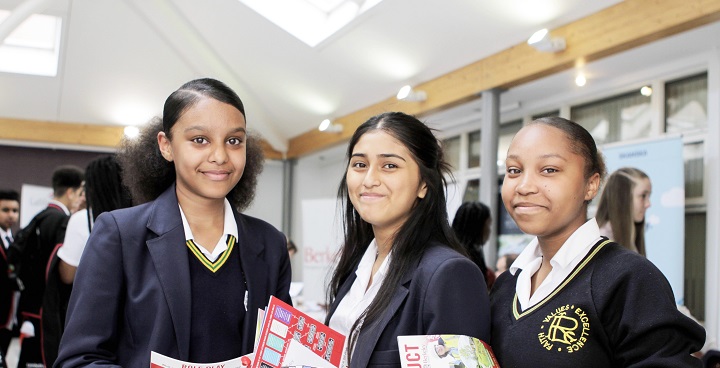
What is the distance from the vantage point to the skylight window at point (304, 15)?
8.54 metres

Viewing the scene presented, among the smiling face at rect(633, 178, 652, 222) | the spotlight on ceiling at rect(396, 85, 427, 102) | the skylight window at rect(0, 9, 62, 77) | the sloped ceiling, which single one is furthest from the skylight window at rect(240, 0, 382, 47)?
the smiling face at rect(633, 178, 652, 222)

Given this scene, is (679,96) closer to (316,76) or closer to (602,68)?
(602,68)

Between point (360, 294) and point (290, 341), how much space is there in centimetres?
43

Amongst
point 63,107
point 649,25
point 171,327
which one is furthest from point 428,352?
A: point 63,107

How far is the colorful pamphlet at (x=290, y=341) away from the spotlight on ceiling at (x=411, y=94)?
21.4 feet

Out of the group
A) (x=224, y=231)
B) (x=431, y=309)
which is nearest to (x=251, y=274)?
(x=224, y=231)

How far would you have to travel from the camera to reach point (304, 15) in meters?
8.72

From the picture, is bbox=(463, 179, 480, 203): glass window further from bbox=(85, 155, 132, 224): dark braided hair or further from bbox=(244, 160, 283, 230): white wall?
bbox=(85, 155, 132, 224): dark braided hair

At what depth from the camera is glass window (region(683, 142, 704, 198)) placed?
251 inches

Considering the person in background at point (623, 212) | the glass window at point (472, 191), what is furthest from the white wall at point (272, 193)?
the person in background at point (623, 212)

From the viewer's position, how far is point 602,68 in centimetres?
688

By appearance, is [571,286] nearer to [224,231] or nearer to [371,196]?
[371,196]

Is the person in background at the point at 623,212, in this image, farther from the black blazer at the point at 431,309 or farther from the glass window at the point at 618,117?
the glass window at the point at 618,117

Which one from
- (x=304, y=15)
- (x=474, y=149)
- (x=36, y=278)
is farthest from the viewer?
(x=474, y=149)
